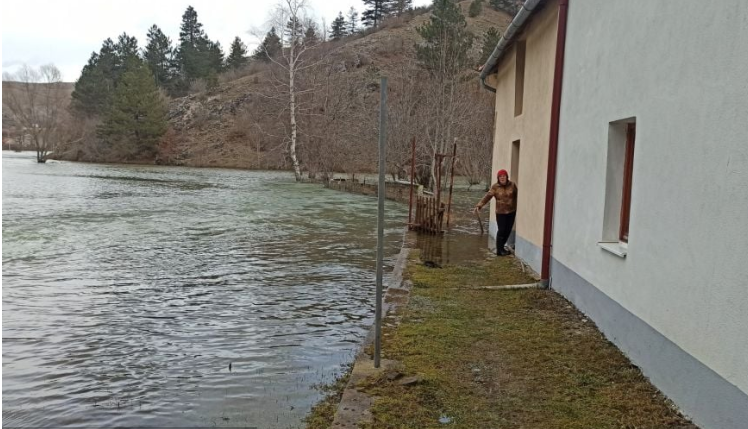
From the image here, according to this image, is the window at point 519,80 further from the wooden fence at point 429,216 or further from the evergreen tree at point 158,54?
the evergreen tree at point 158,54

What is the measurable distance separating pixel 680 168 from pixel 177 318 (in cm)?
598

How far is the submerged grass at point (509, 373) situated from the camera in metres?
3.94

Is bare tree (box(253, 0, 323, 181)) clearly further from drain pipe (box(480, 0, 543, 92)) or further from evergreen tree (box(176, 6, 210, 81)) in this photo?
evergreen tree (box(176, 6, 210, 81))

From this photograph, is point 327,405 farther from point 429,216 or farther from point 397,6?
point 397,6

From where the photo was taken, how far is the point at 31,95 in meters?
76.1

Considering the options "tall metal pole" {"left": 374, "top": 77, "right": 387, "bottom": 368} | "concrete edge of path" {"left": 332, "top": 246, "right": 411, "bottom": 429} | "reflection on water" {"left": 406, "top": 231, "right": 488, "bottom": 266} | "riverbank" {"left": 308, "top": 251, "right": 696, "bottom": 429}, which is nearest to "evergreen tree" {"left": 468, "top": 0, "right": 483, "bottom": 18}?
"reflection on water" {"left": 406, "top": 231, "right": 488, "bottom": 266}

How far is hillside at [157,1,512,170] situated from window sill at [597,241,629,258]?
47.2 metres

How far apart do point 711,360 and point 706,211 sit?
0.93 metres

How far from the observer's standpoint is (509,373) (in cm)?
480

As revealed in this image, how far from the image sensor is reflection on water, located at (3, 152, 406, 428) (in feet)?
15.9

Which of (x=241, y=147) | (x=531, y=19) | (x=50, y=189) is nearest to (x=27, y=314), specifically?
(x=531, y=19)

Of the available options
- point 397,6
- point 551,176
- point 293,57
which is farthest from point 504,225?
point 397,6

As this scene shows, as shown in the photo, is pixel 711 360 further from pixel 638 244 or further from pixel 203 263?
pixel 203 263

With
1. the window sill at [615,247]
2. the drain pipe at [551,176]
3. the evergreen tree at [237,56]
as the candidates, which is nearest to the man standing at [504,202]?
the drain pipe at [551,176]
